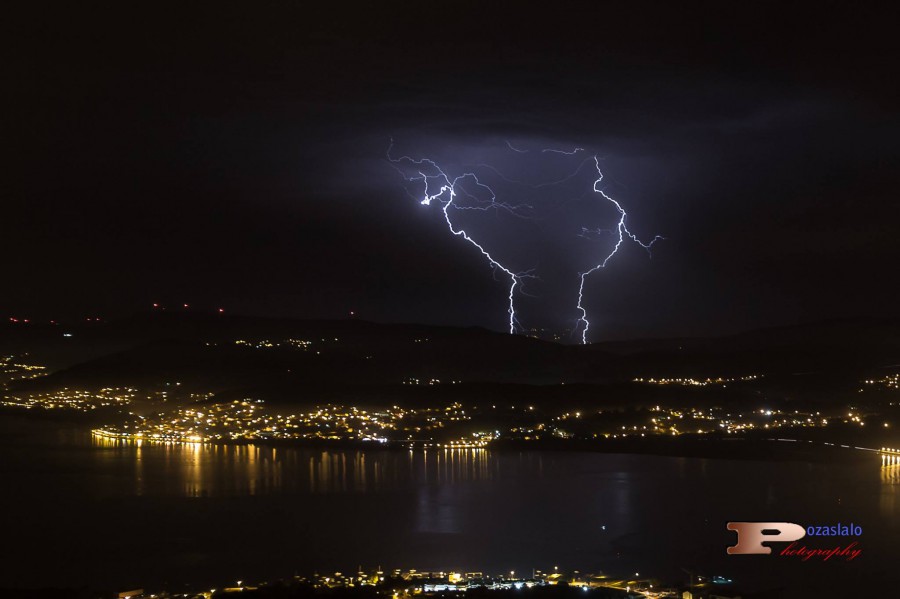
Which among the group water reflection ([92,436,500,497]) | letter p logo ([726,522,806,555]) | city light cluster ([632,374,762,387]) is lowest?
water reflection ([92,436,500,497])

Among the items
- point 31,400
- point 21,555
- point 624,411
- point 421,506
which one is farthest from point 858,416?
point 31,400

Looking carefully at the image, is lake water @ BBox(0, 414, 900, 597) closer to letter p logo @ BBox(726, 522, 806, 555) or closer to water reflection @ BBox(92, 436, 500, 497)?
water reflection @ BBox(92, 436, 500, 497)

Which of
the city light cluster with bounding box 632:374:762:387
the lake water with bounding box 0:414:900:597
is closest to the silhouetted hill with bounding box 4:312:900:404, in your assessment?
the city light cluster with bounding box 632:374:762:387

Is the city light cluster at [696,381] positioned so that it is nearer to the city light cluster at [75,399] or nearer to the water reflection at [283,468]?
the water reflection at [283,468]

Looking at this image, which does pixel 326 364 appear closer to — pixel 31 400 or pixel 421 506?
pixel 31 400

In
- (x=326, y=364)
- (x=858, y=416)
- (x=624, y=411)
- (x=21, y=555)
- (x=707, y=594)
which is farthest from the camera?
(x=326, y=364)

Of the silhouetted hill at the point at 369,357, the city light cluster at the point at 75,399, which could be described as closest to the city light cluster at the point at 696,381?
the silhouetted hill at the point at 369,357

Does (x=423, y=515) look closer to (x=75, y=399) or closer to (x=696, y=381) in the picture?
(x=696, y=381)
